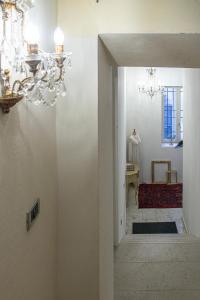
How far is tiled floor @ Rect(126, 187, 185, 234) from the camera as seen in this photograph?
6.85m

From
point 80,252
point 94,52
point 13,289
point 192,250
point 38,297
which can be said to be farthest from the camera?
point 192,250

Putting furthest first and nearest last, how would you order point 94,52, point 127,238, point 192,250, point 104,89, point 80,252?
point 127,238 → point 192,250 → point 104,89 → point 80,252 → point 94,52

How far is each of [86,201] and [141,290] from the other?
5.75 feet

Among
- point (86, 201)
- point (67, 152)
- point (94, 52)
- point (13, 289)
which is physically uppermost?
point (94, 52)

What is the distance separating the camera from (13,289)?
1585 millimetres

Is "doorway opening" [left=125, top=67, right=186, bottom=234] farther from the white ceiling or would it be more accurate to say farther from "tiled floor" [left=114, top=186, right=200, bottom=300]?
the white ceiling

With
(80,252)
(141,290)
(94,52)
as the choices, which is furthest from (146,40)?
(141,290)

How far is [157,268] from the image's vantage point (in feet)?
14.0

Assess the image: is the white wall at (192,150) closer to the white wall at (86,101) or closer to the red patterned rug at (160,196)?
the red patterned rug at (160,196)

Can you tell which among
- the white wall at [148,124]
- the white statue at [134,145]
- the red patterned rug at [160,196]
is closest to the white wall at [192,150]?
the red patterned rug at [160,196]

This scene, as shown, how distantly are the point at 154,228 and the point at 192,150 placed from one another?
1.65 metres

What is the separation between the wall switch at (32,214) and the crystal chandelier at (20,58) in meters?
0.56

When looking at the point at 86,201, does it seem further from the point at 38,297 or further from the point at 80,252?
the point at 38,297

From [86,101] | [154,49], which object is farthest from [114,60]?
[86,101]
